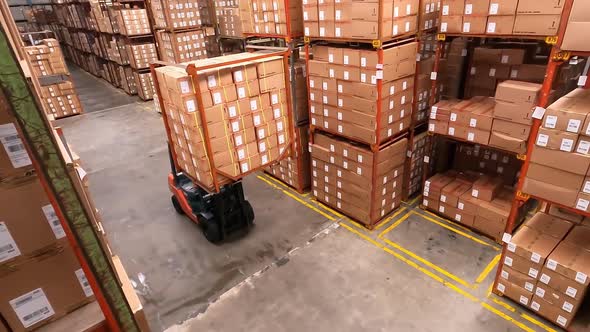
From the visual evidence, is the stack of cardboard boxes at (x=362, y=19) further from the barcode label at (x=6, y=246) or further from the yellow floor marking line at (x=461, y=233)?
the barcode label at (x=6, y=246)

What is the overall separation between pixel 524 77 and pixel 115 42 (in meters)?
14.3

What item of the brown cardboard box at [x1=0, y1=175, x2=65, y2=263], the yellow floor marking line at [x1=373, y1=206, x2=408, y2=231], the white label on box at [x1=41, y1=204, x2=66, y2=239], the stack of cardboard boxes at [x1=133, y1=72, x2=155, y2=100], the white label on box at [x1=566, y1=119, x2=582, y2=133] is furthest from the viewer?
the stack of cardboard boxes at [x1=133, y1=72, x2=155, y2=100]

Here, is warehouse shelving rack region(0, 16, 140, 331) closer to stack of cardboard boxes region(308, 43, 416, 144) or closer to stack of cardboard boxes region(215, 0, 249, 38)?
stack of cardboard boxes region(308, 43, 416, 144)

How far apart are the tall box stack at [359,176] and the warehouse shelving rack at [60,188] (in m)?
4.09

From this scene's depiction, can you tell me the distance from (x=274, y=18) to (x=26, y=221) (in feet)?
16.7

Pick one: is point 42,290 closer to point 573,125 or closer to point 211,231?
point 211,231

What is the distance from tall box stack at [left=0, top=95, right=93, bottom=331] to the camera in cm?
167

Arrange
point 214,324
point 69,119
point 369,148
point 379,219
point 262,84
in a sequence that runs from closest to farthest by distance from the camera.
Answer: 1. point 214,324
2. point 262,84
3. point 369,148
4. point 379,219
5. point 69,119

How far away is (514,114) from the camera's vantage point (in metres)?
4.40

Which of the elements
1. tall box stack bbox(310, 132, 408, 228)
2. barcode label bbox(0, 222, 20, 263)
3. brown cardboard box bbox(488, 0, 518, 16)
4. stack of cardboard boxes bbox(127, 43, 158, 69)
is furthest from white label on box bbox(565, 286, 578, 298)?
stack of cardboard boxes bbox(127, 43, 158, 69)

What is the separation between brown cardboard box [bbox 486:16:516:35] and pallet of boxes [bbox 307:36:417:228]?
3.48 ft

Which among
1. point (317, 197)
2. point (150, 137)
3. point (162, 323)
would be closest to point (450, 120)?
point (317, 197)

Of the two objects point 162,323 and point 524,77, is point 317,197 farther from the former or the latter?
point 524,77

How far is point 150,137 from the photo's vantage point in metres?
10.1
